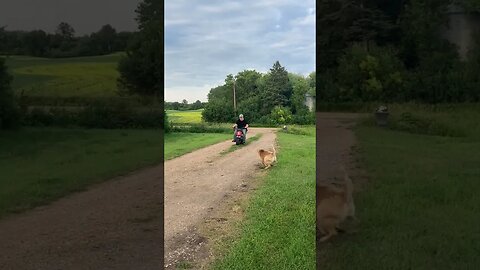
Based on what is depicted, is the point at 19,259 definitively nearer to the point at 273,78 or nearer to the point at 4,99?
the point at 4,99

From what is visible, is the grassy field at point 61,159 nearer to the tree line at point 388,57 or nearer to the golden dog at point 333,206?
the golden dog at point 333,206

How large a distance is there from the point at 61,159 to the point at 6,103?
54cm

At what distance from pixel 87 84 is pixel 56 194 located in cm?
83

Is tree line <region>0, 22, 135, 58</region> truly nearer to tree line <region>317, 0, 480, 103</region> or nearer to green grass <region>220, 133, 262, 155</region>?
green grass <region>220, 133, 262, 155</region>

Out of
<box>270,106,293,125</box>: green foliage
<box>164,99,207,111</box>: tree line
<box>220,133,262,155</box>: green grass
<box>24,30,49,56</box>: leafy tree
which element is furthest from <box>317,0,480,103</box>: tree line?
<box>24,30,49,56</box>: leafy tree

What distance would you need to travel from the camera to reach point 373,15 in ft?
10.7

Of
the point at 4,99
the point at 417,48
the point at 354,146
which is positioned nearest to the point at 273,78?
the point at 354,146

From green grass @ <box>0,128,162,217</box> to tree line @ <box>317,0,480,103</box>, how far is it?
1388 mm

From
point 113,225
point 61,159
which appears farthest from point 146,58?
point 113,225

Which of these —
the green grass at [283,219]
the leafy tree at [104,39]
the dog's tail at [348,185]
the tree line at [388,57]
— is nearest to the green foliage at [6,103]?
the leafy tree at [104,39]

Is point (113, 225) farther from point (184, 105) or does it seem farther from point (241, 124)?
point (241, 124)

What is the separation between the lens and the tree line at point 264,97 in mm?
3546

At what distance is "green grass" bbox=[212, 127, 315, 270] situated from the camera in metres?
3.24

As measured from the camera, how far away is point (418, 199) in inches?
126
